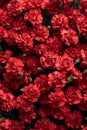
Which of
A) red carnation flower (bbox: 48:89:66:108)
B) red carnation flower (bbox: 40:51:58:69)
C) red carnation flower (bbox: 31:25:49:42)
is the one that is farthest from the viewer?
red carnation flower (bbox: 31:25:49:42)

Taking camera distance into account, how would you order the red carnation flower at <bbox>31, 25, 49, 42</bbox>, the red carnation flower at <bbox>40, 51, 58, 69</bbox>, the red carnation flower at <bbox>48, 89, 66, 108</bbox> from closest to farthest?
the red carnation flower at <bbox>48, 89, 66, 108</bbox>
the red carnation flower at <bbox>40, 51, 58, 69</bbox>
the red carnation flower at <bbox>31, 25, 49, 42</bbox>

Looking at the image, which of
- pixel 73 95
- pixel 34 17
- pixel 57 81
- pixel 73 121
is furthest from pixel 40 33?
pixel 73 121

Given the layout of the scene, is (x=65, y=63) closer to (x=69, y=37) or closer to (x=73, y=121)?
(x=69, y=37)

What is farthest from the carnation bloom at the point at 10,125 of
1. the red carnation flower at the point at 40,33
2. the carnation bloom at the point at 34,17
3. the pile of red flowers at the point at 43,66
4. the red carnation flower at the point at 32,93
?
the carnation bloom at the point at 34,17

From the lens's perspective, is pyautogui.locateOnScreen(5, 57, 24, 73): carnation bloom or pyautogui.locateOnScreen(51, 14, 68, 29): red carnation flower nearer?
pyautogui.locateOnScreen(5, 57, 24, 73): carnation bloom

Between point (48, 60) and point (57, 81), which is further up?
point (48, 60)

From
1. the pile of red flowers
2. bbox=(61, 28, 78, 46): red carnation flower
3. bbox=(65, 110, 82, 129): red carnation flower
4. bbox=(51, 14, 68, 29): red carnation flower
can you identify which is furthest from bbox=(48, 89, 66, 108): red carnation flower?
bbox=(51, 14, 68, 29): red carnation flower

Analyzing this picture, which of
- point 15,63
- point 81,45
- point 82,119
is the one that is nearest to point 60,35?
point 81,45

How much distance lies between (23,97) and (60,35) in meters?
0.57

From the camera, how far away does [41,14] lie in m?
3.44

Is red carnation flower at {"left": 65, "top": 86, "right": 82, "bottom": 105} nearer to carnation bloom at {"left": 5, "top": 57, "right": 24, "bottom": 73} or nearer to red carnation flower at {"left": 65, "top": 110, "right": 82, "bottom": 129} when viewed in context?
red carnation flower at {"left": 65, "top": 110, "right": 82, "bottom": 129}

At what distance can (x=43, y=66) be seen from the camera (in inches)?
124

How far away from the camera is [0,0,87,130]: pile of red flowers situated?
309 centimetres

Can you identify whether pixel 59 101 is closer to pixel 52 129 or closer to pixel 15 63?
pixel 52 129
